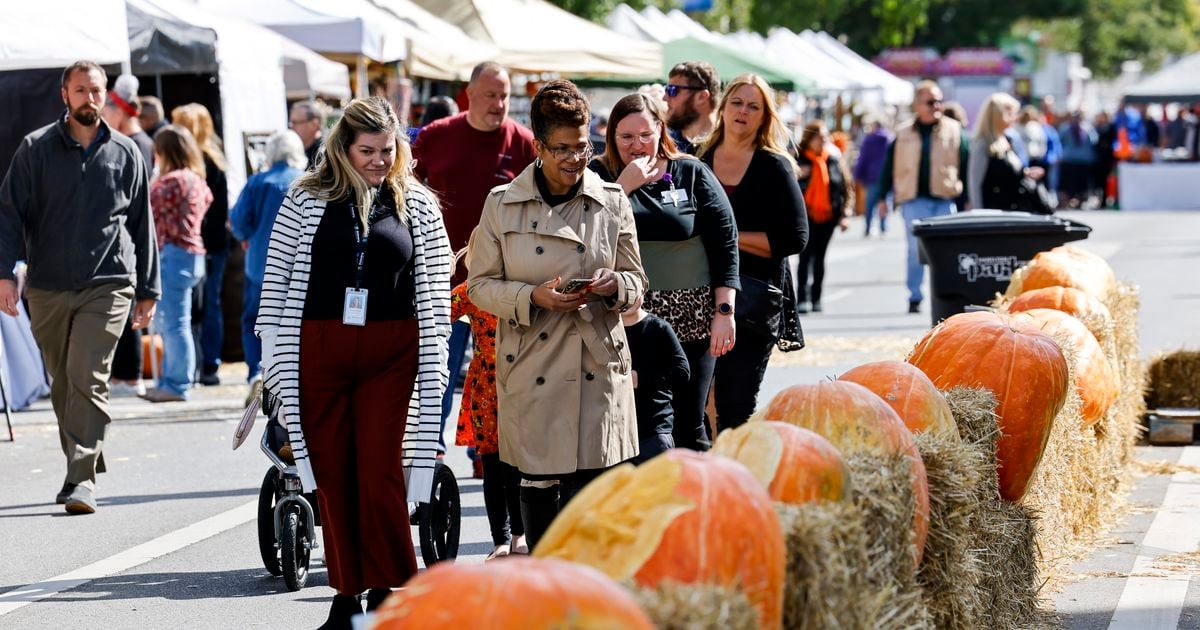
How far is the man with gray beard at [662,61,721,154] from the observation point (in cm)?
826

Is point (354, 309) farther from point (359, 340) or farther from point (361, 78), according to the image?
point (361, 78)

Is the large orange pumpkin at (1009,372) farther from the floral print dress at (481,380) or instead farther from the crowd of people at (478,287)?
the floral print dress at (481,380)

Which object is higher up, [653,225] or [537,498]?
[653,225]

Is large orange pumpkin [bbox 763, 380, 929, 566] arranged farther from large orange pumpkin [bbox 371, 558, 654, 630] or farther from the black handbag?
the black handbag

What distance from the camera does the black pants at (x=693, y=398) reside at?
7113mm

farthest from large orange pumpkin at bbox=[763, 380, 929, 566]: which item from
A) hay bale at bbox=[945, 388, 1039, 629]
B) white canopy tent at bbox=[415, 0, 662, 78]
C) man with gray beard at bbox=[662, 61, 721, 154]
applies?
white canopy tent at bbox=[415, 0, 662, 78]

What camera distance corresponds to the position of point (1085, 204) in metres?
40.0

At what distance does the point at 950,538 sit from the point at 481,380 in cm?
251

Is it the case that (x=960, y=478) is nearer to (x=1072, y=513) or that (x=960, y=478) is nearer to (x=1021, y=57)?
(x=1072, y=513)

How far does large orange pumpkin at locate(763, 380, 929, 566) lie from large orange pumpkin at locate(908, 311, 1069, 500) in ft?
3.91

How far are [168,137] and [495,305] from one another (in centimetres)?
746

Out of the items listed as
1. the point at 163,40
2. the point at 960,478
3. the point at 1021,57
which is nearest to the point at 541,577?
the point at 960,478

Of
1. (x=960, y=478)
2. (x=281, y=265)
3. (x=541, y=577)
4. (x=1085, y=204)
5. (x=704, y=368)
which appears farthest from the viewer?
(x=1085, y=204)

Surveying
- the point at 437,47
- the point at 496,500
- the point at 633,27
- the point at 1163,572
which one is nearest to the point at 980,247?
the point at 1163,572
